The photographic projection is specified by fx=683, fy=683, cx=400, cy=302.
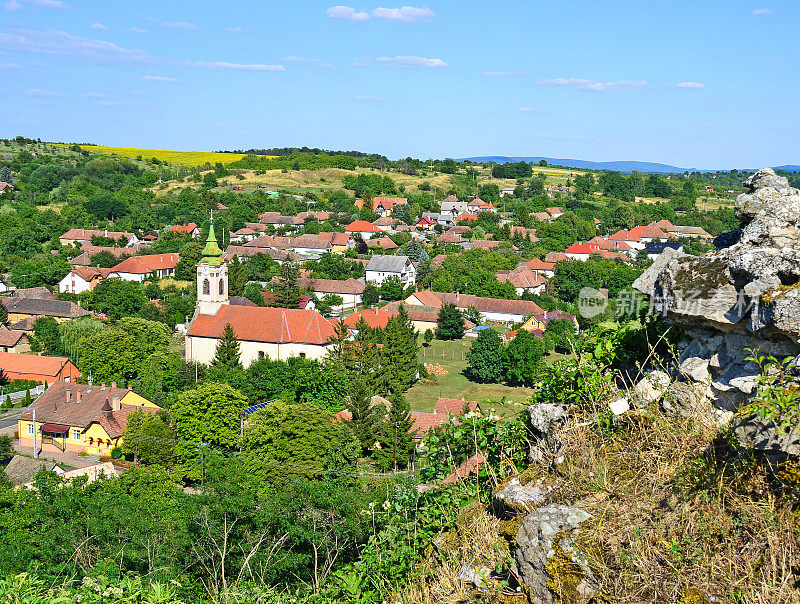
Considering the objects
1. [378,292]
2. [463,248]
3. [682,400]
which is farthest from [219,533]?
[463,248]

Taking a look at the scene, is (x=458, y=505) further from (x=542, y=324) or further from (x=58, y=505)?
(x=542, y=324)

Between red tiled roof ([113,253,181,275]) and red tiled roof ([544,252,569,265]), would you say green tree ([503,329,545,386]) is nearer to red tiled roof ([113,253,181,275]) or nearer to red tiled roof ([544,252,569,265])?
red tiled roof ([544,252,569,265])

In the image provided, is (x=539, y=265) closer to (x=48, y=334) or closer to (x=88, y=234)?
(x=48, y=334)

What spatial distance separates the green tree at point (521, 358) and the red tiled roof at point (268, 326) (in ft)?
30.5

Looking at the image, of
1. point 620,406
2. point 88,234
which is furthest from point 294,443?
point 88,234

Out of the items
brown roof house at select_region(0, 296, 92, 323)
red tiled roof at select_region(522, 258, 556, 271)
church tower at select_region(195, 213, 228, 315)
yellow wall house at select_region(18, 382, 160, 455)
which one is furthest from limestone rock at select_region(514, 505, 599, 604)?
red tiled roof at select_region(522, 258, 556, 271)

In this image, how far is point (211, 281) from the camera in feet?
120

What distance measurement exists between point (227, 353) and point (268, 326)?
2.71 m

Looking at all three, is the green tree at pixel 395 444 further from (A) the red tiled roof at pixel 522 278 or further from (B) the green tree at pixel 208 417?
(A) the red tiled roof at pixel 522 278

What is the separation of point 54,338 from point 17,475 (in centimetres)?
2168

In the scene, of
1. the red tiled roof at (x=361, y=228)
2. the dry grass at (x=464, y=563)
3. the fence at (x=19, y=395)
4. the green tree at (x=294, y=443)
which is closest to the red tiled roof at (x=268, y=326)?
the fence at (x=19, y=395)

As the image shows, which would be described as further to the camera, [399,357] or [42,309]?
[42,309]

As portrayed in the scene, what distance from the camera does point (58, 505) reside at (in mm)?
12742

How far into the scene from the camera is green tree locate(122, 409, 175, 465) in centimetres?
2292
